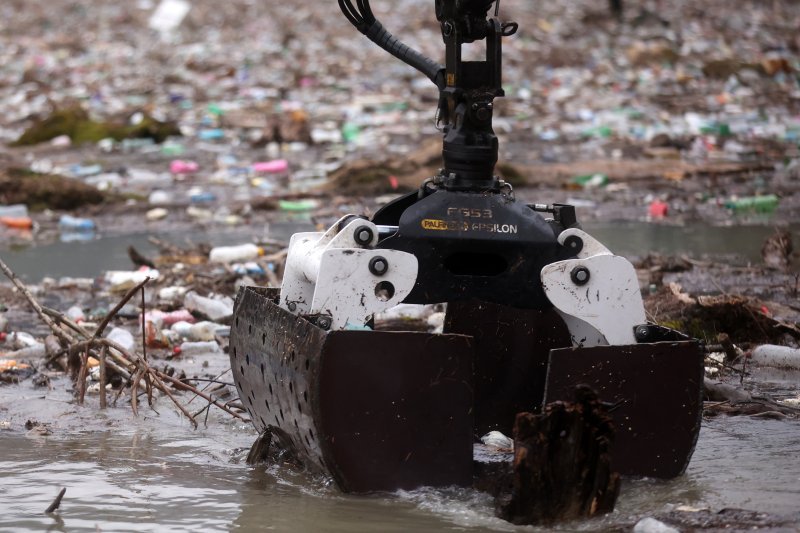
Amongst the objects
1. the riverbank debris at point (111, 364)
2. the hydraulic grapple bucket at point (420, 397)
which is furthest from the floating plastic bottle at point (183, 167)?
the hydraulic grapple bucket at point (420, 397)

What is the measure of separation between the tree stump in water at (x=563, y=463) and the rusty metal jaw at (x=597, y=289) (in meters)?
0.38

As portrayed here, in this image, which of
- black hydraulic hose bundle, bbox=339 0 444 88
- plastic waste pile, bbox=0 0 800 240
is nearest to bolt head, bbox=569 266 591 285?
black hydraulic hose bundle, bbox=339 0 444 88

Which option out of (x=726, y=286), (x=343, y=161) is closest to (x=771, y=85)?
(x=343, y=161)

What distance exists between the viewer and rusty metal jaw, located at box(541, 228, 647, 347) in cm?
336

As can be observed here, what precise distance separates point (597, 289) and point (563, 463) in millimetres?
529

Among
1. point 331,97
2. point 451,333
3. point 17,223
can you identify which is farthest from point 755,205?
point 331,97

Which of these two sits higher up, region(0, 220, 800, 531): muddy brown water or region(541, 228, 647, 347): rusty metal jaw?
region(541, 228, 647, 347): rusty metal jaw

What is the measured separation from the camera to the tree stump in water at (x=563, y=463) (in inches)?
120

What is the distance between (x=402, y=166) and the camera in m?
9.83

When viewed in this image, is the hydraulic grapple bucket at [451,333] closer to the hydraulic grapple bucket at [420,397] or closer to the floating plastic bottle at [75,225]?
the hydraulic grapple bucket at [420,397]

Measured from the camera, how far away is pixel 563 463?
3.09 metres

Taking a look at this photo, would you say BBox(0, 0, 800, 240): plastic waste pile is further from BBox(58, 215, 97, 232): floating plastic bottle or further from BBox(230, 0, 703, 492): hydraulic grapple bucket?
BBox(230, 0, 703, 492): hydraulic grapple bucket

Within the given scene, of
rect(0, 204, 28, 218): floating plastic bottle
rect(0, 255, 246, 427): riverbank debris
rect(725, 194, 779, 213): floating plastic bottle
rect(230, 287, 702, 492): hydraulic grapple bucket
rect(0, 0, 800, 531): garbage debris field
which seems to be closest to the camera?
rect(230, 287, 702, 492): hydraulic grapple bucket

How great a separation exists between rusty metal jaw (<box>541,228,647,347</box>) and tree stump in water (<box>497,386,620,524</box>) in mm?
382
